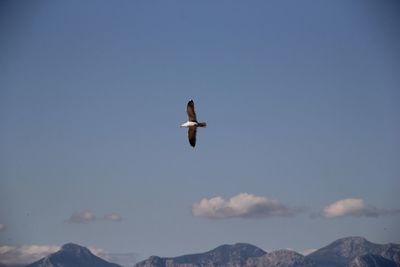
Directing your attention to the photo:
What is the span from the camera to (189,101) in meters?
132

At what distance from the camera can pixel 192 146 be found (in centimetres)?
13725

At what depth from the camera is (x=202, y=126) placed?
134 m

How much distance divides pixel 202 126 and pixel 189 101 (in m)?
4.99

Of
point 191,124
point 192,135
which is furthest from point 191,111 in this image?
point 192,135

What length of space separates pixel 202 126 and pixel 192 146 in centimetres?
537

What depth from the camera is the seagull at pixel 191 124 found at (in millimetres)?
133250

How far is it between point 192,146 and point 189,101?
919cm

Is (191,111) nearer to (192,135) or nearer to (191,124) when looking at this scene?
(191,124)

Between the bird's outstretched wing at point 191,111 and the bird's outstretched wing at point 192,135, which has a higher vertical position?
the bird's outstretched wing at point 191,111

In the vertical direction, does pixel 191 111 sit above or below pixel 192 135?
above

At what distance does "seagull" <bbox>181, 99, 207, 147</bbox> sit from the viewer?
133 metres

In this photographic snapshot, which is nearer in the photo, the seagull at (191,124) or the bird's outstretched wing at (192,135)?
the seagull at (191,124)

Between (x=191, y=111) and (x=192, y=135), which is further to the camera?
(x=192, y=135)

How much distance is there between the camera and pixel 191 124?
13450 cm
